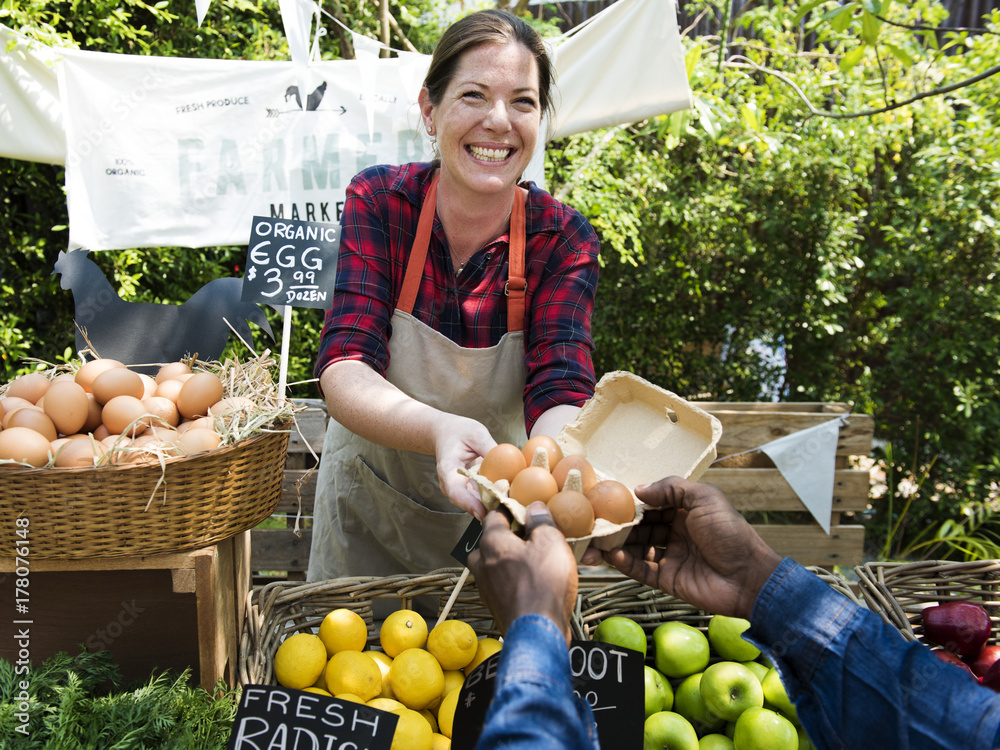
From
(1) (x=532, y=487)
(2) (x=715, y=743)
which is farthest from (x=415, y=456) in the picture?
(2) (x=715, y=743)

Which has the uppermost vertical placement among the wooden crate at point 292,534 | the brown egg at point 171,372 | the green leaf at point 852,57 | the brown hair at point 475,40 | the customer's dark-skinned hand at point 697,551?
the green leaf at point 852,57

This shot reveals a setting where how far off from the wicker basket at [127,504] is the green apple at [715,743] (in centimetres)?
106

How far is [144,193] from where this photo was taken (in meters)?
3.29

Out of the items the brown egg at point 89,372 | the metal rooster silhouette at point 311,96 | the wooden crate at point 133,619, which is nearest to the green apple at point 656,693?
the wooden crate at point 133,619

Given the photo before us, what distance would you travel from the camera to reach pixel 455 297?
1892mm

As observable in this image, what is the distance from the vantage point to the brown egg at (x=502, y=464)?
1.31 meters

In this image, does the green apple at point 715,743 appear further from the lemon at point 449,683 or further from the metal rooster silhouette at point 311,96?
the metal rooster silhouette at point 311,96

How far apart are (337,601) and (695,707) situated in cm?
79

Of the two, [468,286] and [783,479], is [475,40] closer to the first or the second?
[468,286]

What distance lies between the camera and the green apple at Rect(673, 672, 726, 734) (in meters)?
1.47

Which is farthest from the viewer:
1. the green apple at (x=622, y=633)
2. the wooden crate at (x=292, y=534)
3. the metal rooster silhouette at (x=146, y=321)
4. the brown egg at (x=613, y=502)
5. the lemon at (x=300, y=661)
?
the wooden crate at (x=292, y=534)

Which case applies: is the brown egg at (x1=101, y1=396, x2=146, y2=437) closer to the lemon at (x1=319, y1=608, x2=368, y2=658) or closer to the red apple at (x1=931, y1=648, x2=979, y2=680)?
the lemon at (x1=319, y1=608, x2=368, y2=658)

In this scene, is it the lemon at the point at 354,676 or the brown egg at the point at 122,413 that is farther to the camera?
the brown egg at the point at 122,413

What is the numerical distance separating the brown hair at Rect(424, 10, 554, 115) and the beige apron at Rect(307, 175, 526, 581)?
0.91 ft
